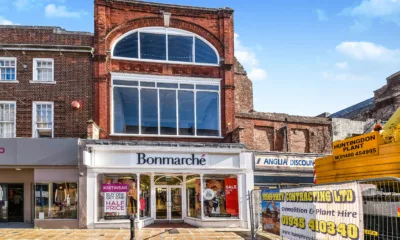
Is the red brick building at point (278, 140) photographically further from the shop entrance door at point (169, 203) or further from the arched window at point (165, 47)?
the arched window at point (165, 47)

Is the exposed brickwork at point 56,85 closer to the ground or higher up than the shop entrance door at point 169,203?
higher up

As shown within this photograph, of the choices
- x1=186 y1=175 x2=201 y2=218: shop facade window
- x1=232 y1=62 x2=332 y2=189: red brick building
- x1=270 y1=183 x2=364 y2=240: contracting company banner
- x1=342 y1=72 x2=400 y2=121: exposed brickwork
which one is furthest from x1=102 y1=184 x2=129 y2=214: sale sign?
x1=342 y1=72 x2=400 y2=121: exposed brickwork

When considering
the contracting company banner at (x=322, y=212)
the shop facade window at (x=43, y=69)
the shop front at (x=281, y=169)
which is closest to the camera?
the contracting company banner at (x=322, y=212)

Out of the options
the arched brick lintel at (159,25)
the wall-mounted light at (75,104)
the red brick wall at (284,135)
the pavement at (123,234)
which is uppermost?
the arched brick lintel at (159,25)

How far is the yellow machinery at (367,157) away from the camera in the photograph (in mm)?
9286

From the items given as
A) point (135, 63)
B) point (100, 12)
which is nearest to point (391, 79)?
point (135, 63)

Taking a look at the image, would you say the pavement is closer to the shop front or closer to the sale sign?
the sale sign

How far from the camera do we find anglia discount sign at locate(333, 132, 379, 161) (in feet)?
32.5

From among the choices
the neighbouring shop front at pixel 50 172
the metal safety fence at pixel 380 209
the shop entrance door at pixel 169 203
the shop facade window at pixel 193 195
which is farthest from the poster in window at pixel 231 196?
the metal safety fence at pixel 380 209

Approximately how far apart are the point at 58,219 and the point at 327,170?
11.8 metres

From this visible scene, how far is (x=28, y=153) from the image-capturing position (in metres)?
16.9

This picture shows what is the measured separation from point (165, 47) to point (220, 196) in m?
7.95

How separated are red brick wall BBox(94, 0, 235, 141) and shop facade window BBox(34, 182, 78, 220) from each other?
3030mm

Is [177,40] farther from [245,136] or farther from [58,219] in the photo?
[58,219]
